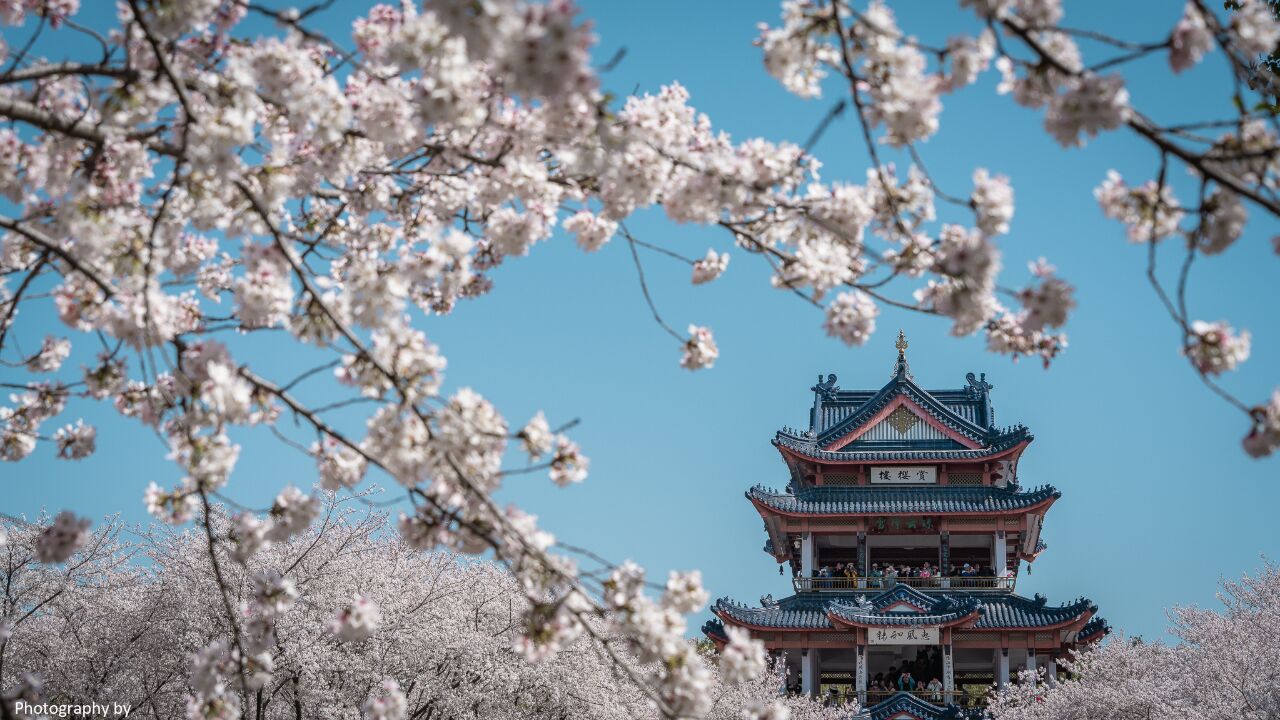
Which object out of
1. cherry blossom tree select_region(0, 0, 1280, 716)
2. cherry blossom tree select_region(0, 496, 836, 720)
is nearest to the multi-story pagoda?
cherry blossom tree select_region(0, 496, 836, 720)

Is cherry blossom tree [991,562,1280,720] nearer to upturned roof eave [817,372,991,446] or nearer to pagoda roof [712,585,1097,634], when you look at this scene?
pagoda roof [712,585,1097,634]

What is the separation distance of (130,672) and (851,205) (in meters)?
19.8

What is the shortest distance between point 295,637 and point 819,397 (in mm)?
20620

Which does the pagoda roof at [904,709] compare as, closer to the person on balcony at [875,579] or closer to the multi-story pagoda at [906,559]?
the multi-story pagoda at [906,559]

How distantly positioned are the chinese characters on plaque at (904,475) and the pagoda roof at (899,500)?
0.64 feet

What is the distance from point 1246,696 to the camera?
19.8m

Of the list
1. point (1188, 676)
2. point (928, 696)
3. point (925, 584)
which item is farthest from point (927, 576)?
point (1188, 676)

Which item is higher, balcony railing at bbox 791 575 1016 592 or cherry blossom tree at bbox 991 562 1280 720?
balcony railing at bbox 791 575 1016 592

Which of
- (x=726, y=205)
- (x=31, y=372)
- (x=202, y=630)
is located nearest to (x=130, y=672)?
(x=202, y=630)

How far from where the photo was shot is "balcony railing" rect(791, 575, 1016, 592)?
29.2 m

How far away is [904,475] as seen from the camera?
31406mm

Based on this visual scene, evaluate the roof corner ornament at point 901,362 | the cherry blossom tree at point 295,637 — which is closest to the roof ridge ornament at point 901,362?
the roof corner ornament at point 901,362

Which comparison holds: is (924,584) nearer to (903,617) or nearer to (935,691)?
(903,617)

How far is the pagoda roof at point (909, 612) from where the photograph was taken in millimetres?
27156
